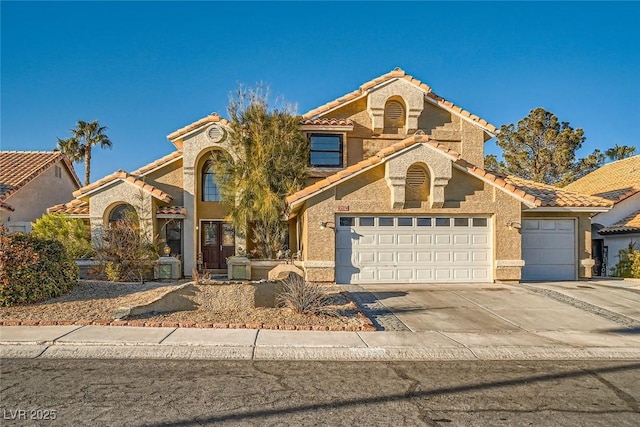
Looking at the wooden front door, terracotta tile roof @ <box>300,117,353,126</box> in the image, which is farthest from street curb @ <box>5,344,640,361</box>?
the wooden front door

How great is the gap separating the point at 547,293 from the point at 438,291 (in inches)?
135

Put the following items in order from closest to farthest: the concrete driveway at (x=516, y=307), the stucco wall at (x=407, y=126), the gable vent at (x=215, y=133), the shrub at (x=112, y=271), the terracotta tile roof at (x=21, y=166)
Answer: the concrete driveway at (x=516, y=307), the shrub at (x=112, y=271), the stucco wall at (x=407, y=126), the gable vent at (x=215, y=133), the terracotta tile roof at (x=21, y=166)

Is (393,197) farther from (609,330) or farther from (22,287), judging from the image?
(22,287)

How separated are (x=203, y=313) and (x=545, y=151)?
3676 cm

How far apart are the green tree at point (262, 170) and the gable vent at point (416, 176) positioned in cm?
460

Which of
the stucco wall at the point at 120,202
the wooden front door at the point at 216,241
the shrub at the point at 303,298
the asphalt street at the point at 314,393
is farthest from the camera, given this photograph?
the wooden front door at the point at 216,241

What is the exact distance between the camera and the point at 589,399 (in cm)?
669

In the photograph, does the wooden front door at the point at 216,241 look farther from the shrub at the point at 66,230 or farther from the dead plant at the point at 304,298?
the dead plant at the point at 304,298

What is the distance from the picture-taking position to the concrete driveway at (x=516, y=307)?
1127 cm

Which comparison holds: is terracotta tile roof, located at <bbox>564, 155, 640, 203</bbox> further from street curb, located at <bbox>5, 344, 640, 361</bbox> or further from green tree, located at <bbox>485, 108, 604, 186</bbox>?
street curb, located at <bbox>5, 344, 640, 361</bbox>

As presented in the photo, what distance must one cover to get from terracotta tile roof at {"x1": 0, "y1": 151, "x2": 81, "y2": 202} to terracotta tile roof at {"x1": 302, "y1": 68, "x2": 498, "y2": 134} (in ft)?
46.8

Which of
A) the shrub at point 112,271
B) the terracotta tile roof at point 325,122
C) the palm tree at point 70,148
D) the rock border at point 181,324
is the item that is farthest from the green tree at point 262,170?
the palm tree at point 70,148

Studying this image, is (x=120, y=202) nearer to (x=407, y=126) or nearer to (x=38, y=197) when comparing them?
(x=38, y=197)

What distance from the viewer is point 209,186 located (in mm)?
21859
